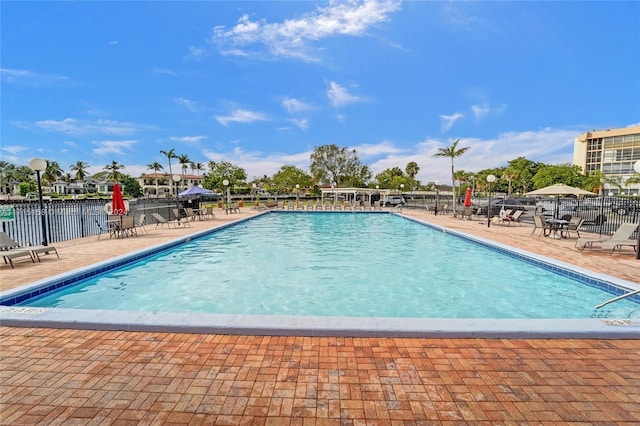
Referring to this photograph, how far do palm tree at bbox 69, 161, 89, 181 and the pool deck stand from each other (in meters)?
92.8

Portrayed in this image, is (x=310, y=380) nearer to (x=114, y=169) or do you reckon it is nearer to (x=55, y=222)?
(x=55, y=222)

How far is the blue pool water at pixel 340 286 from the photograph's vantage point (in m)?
4.81

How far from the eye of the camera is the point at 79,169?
7650cm

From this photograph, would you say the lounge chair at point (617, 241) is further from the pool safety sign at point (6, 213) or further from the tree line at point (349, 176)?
the tree line at point (349, 176)

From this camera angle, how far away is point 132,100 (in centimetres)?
2405

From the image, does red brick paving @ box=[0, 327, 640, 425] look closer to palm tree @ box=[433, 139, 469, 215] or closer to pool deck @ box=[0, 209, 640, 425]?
pool deck @ box=[0, 209, 640, 425]

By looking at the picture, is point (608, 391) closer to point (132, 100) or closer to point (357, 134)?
point (132, 100)

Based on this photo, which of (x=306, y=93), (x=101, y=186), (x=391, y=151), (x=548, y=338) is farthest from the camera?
(x=101, y=186)

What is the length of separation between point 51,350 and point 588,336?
5057 millimetres

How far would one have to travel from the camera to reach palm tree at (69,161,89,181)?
76.2 metres

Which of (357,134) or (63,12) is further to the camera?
(357,134)

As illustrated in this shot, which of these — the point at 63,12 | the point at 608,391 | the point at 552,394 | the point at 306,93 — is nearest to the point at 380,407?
the point at 552,394

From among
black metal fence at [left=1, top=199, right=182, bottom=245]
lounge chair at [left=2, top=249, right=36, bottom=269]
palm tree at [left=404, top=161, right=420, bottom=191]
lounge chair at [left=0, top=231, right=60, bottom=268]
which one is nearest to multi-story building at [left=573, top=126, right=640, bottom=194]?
palm tree at [left=404, top=161, right=420, bottom=191]

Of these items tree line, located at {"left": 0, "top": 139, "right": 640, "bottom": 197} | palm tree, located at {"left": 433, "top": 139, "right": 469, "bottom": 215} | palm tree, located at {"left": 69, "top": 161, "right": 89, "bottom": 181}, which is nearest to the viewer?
palm tree, located at {"left": 433, "top": 139, "right": 469, "bottom": 215}
